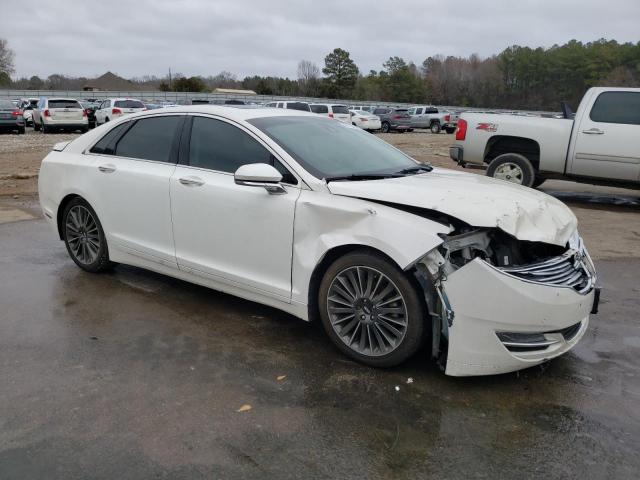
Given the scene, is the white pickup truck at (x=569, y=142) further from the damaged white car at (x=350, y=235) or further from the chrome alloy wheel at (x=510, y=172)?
the damaged white car at (x=350, y=235)

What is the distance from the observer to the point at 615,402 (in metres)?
3.34

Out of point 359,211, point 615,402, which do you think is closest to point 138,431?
point 359,211

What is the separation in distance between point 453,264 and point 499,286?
289 millimetres

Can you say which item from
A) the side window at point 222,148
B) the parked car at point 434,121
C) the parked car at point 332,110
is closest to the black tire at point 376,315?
the side window at point 222,148

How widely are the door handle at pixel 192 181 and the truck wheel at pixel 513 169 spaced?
278 inches

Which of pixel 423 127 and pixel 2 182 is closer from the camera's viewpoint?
pixel 2 182

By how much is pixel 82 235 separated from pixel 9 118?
2263 centimetres

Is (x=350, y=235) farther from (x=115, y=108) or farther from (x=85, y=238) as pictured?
(x=115, y=108)

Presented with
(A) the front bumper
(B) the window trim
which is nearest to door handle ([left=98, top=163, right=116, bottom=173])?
(B) the window trim

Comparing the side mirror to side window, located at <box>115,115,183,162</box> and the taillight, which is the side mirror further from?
the taillight

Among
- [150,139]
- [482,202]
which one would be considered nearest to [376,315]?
[482,202]

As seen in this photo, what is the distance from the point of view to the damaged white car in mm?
3330

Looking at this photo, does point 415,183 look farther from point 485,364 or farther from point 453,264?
point 485,364

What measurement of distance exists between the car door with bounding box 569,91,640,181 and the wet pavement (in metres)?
5.59
